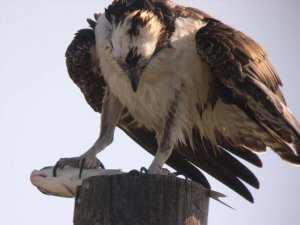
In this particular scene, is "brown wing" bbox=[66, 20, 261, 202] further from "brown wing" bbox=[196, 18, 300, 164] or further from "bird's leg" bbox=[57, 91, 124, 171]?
"brown wing" bbox=[196, 18, 300, 164]

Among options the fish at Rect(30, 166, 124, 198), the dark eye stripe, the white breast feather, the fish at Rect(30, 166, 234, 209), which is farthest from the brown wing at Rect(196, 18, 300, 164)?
the fish at Rect(30, 166, 124, 198)

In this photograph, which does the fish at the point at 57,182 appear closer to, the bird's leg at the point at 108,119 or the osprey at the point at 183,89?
the osprey at the point at 183,89

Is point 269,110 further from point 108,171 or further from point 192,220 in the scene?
point 192,220

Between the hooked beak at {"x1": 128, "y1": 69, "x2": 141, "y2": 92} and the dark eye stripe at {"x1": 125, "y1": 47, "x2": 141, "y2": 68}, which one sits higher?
the dark eye stripe at {"x1": 125, "y1": 47, "x2": 141, "y2": 68}

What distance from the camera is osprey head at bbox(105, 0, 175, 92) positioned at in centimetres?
748

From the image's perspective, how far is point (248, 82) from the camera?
7.48m

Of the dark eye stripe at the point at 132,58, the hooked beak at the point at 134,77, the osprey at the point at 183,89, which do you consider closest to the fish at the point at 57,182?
the osprey at the point at 183,89

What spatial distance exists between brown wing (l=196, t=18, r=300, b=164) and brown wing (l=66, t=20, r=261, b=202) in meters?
0.53

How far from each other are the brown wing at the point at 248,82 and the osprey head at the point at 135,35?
439 mm

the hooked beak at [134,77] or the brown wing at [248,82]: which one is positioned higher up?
the hooked beak at [134,77]

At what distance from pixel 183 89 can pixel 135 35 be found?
0.84m

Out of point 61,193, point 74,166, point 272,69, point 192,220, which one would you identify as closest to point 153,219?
point 192,220

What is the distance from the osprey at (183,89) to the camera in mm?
7539

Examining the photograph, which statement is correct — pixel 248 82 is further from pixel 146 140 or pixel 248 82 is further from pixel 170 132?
pixel 146 140
